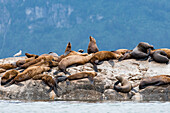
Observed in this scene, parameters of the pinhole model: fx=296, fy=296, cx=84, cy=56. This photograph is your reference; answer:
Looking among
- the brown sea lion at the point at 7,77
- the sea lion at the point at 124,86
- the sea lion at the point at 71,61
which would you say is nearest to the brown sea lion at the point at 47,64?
the sea lion at the point at 71,61

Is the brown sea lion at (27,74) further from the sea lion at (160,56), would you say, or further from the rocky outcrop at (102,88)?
the sea lion at (160,56)

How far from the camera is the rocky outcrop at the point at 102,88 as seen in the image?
10758 mm

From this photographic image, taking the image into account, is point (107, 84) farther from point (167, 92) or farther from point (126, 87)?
point (167, 92)

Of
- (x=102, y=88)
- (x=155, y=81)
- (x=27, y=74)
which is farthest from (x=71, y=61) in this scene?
(x=155, y=81)

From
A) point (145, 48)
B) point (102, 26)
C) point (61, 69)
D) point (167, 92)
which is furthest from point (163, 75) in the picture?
point (102, 26)

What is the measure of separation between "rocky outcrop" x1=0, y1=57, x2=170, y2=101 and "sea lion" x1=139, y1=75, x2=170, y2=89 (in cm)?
15

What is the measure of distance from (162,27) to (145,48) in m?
91.2

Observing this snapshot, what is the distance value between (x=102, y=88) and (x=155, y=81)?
198 cm

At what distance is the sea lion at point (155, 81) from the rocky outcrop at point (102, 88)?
15 cm

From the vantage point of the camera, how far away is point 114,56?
13.3 m

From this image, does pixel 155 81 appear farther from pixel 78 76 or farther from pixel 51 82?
pixel 51 82

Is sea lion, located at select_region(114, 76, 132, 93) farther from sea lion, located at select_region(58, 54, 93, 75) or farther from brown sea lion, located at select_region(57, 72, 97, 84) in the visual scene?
sea lion, located at select_region(58, 54, 93, 75)

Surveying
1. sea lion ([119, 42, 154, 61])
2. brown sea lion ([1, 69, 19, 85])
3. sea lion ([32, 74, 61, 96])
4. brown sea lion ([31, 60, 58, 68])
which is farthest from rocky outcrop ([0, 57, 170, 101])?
brown sea lion ([31, 60, 58, 68])

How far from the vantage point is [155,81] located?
10.9 meters
